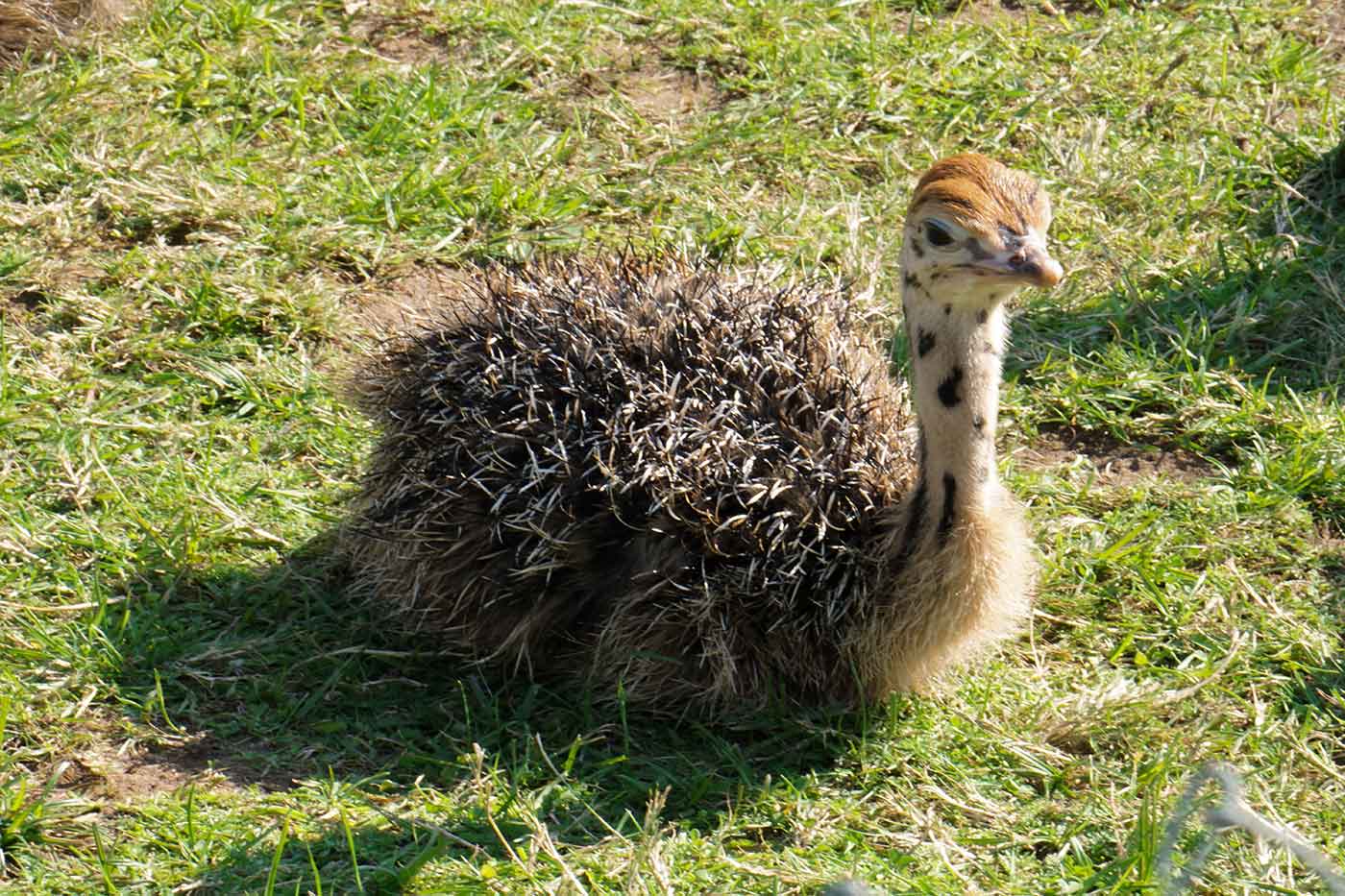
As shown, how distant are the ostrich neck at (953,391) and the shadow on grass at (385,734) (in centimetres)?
71

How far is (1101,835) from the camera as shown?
4332mm

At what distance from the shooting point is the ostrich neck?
4277 mm

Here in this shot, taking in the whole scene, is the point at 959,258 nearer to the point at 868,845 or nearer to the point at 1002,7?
the point at 868,845

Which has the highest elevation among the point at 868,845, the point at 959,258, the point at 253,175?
the point at 959,258

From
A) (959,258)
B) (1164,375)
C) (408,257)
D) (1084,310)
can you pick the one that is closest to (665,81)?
(408,257)

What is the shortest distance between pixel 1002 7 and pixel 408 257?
10.7 feet

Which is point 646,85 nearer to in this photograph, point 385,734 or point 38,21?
point 38,21

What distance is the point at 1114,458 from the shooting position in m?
5.80

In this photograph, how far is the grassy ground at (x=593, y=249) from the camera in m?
4.29

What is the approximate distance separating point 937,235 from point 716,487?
2.74ft

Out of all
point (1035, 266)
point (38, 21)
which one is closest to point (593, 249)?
point (38, 21)

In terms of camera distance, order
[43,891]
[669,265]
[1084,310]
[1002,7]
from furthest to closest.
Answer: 1. [1002,7]
2. [1084,310]
3. [669,265]
4. [43,891]

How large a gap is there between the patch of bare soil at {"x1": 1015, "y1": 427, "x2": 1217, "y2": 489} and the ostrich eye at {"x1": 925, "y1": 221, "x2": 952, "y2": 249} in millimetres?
1599

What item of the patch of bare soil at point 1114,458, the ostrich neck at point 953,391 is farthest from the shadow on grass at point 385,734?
the patch of bare soil at point 1114,458
